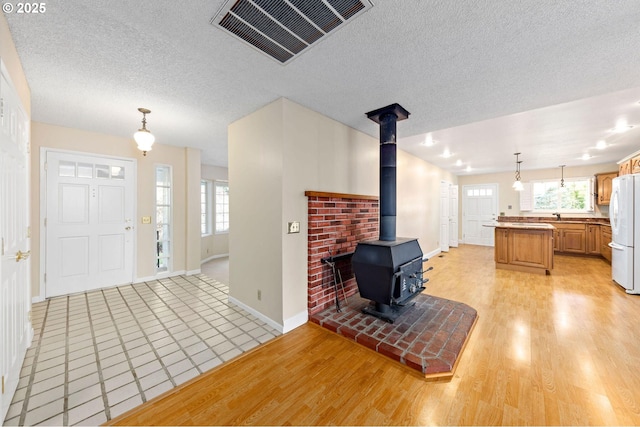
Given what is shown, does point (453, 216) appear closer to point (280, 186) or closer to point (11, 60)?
point (280, 186)

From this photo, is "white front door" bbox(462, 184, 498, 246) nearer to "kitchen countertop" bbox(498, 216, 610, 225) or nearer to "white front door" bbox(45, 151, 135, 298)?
"kitchen countertop" bbox(498, 216, 610, 225)

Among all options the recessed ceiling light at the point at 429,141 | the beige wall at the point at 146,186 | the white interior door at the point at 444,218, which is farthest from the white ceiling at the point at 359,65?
the white interior door at the point at 444,218

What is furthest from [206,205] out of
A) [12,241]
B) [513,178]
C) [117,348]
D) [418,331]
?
[513,178]

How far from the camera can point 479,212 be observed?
8.31 meters

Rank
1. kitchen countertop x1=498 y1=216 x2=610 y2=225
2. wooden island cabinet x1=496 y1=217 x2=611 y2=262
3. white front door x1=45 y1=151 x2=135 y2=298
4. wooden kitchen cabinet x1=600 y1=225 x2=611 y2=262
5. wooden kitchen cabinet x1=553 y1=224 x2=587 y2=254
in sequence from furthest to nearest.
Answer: wooden kitchen cabinet x1=553 y1=224 x2=587 y2=254 → kitchen countertop x1=498 y1=216 x2=610 y2=225 → wooden island cabinet x1=496 y1=217 x2=611 y2=262 → wooden kitchen cabinet x1=600 y1=225 x2=611 y2=262 → white front door x1=45 y1=151 x2=135 y2=298

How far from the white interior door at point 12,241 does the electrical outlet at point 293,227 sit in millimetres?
1929

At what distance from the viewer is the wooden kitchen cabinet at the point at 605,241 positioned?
5487 mm

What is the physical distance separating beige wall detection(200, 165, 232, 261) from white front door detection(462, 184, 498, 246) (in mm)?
7961

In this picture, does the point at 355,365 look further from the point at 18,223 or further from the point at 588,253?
the point at 588,253

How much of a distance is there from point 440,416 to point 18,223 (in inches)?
132

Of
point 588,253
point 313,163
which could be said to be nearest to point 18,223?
point 313,163

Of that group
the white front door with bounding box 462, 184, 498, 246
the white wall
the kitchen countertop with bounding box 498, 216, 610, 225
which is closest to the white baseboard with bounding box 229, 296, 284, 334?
the white wall

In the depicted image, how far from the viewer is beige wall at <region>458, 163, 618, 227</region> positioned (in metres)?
6.55

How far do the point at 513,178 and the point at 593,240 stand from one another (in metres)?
2.45
